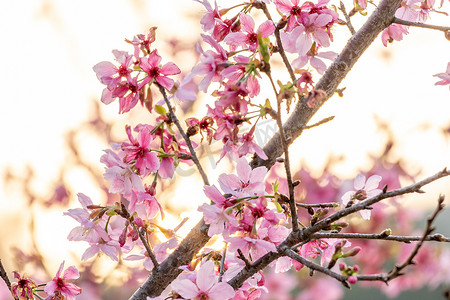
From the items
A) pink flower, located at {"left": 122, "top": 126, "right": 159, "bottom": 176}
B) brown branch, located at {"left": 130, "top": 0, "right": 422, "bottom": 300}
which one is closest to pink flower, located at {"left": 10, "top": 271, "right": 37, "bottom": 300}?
brown branch, located at {"left": 130, "top": 0, "right": 422, "bottom": 300}

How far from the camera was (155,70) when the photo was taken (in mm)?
1111

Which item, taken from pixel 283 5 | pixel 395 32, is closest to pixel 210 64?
pixel 283 5

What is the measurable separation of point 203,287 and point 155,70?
1.60 ft

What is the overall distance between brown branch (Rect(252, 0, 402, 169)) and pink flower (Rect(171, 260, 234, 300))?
33 cm

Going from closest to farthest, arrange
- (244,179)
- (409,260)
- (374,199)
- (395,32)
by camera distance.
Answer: (409,260)
(374,199)
(244,179)
(395,32)

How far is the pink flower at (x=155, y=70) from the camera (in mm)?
1109

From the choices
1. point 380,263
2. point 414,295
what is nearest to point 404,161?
point 380,263

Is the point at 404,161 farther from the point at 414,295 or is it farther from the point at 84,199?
the point at 414,295

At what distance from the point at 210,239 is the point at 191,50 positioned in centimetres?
224

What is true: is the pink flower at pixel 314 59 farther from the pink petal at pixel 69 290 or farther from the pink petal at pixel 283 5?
the pink petal at pixel 69 290

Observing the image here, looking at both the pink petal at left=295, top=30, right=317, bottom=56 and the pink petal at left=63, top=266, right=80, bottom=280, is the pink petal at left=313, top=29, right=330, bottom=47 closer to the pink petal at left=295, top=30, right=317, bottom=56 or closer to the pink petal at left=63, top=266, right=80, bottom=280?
the pink petal at left=295, top=30, right=317, bottom=56

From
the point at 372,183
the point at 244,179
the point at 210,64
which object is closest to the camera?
the point at 210,64

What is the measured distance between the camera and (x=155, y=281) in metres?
1.25

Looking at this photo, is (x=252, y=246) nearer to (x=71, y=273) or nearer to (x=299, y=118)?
(x=299, y=118)
